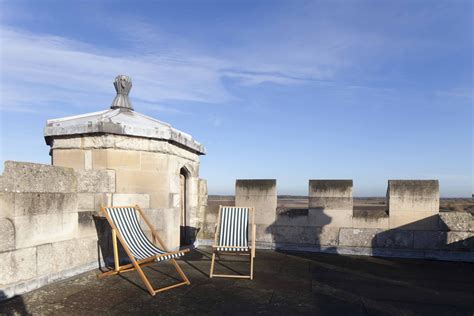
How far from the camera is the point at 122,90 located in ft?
22.2

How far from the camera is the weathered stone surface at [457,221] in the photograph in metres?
6.45

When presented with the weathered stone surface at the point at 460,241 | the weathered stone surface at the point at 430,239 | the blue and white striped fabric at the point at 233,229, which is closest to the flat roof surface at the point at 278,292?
the blue and white striped fabric at the point at 233,229

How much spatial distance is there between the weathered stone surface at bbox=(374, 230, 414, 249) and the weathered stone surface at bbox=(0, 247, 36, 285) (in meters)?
5.90

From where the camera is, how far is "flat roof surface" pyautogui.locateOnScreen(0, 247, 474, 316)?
146 inches

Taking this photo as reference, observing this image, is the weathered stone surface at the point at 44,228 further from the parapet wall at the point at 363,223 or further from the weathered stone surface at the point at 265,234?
the weathered stone surface at the point at 265,234

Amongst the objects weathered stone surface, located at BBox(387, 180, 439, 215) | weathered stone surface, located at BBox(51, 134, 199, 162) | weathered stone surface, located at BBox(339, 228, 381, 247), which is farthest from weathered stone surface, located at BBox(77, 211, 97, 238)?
weathered stone surface, located at BBox(387, 180, 439, 215)

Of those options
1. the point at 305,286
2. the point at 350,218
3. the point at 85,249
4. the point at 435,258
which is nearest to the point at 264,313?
the point at 305,286

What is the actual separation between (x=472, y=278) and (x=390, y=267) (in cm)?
113

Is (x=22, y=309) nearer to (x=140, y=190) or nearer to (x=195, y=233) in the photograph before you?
(x=140, y=190)

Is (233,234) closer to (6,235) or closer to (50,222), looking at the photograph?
(50,222)

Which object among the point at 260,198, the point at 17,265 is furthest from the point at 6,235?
the point at 260,198

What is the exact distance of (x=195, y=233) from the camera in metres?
7.75

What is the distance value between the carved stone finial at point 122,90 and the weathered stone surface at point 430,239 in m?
6.08

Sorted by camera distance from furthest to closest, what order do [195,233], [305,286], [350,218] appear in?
[195,233] → [350,218] → [305,286]
